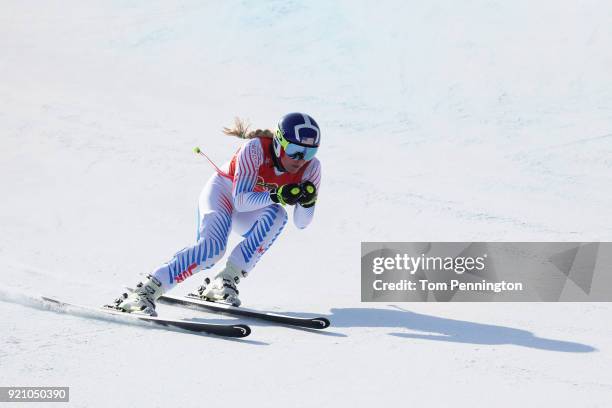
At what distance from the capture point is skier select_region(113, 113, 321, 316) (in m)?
5.75

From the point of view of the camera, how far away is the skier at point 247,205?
18.9 ft

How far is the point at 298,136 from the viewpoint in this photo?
592cm

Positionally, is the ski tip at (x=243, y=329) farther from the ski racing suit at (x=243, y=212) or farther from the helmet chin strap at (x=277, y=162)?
the helmet chin strap at (x=277, y=162)

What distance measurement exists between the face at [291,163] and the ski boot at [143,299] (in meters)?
1.24

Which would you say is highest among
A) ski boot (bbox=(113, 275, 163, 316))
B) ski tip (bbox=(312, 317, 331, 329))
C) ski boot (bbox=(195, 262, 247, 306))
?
ski boot (bbox=(195, 262, 247, 306))

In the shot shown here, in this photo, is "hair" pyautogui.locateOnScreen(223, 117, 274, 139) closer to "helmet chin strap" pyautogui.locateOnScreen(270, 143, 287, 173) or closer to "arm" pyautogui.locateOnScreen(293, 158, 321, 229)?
"helmet chin strap" pyautogui.locateOnScreen(270, 143, 287, 173)

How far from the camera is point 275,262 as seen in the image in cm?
816

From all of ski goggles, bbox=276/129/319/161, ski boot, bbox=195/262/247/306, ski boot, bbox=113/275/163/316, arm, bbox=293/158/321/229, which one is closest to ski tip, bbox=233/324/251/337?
ski boot, bbox=113/275/163/316

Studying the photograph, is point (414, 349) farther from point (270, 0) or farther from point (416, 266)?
point (270, 0)

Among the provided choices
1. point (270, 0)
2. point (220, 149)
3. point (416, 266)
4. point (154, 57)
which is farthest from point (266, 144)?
point (270, 0)

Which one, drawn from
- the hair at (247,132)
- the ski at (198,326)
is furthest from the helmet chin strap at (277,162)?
the ski at (198,326)

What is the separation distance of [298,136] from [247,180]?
0.49m

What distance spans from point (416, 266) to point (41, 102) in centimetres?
751

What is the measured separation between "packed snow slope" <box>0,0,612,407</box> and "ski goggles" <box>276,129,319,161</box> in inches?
46.6
